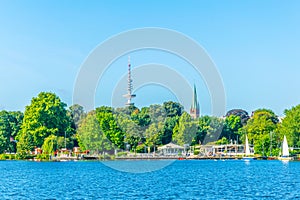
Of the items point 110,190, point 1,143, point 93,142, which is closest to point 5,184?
point 110,190

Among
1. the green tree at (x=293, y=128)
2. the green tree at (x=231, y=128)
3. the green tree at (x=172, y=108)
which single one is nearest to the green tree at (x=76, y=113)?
the green tree at (x=172, y=108)

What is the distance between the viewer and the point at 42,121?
8925 cm

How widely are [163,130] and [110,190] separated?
5706 cm

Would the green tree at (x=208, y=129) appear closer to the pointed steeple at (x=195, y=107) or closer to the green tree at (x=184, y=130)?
the green tree at (x=184, y=130)

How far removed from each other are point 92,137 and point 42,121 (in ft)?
34.1

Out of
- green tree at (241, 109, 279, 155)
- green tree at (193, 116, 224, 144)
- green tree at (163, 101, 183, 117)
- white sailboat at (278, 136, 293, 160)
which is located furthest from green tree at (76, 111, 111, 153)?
white sailboat at (278, 136, 293, 160)

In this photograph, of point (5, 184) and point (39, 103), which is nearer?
point (5, 184)

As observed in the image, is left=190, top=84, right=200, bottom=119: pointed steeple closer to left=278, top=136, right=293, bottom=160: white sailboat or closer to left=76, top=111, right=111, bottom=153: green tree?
left=278, top=136, right=293, bottom=160: white sailboat

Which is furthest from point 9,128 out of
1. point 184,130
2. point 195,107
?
point 195,107

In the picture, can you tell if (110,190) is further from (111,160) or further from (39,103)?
(39,103)

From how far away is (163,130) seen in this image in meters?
93.2

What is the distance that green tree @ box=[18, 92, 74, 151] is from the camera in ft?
289

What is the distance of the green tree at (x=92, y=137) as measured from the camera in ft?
277

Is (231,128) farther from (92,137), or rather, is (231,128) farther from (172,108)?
(92,137)
